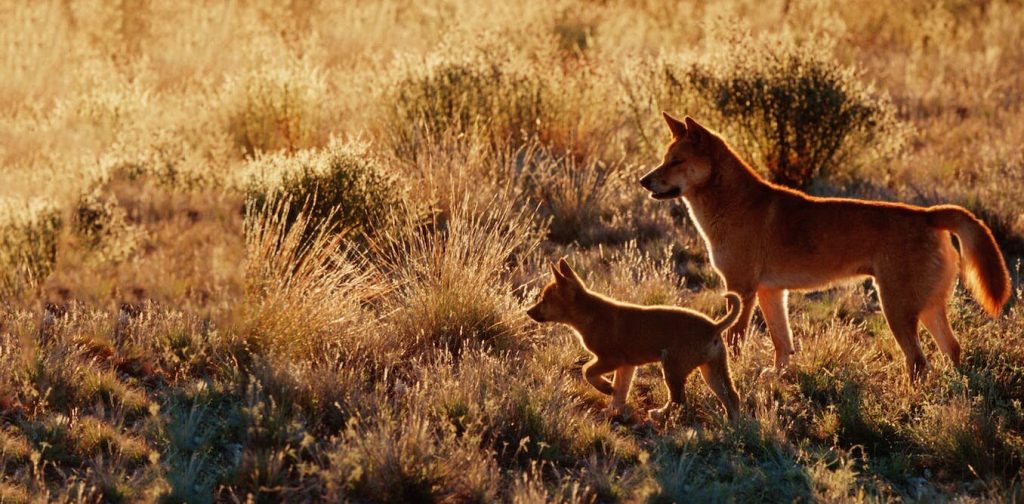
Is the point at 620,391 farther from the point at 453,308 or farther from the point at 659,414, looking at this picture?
the point at 453,308

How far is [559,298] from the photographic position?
22.5ft

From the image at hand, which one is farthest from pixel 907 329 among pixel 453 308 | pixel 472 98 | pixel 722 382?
pixel 472 98

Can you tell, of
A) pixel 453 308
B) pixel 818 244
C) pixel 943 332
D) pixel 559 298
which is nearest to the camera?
pixel 559 298

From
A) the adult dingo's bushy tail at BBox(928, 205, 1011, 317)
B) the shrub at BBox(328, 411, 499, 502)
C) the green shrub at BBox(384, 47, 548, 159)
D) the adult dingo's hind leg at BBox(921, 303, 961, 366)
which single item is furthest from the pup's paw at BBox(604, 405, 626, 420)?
the green shrub at BBox(384, 47, 548, 159)

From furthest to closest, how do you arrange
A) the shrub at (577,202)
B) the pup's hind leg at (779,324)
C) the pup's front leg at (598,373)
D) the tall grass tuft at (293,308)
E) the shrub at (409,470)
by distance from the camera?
1. the shrub at (577,202)
2. the pup's hind leg at (779,324)
3. the tall grass tuft at (293,308)
4. the pup's front leg at (598,373)
5. the shrub at (409,470)

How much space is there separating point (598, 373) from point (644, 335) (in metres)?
0.38

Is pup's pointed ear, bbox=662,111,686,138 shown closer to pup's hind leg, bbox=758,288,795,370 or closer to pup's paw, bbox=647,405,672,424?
pup's hind leg, bbox=758,288,795,370

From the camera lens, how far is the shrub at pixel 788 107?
1188 centimetres

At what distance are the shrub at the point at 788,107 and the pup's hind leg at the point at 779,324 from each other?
4.59 m

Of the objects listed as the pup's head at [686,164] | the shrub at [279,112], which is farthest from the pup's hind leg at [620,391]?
the shrub at [279,112]

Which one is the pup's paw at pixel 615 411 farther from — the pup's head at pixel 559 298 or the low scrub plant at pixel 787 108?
the low scrub plant at pixel 787 108

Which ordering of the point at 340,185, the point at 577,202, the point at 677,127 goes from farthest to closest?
the point at 577,202 < the point at 340,185 < the point at 677,127

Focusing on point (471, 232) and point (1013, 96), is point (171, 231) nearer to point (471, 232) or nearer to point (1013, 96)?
point (471, 232)

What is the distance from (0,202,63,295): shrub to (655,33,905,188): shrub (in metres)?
6.35
